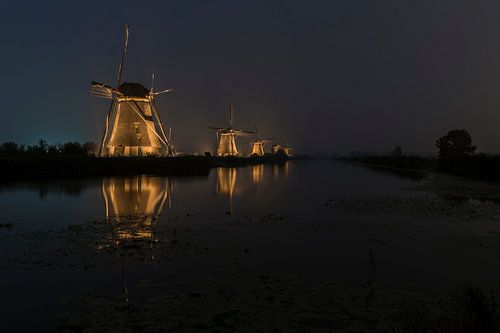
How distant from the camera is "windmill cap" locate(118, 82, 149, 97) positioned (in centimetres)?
5305

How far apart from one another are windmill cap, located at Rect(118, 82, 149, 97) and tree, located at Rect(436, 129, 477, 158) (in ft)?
187

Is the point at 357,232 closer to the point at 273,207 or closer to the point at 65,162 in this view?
the point at 273,207

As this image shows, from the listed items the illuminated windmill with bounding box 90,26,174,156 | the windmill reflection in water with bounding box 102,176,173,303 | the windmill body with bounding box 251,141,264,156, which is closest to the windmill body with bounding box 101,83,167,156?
the illuminated windmill with bounding box 90,26,174,156

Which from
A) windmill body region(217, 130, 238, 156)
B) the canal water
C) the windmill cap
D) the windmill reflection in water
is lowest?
the canal water

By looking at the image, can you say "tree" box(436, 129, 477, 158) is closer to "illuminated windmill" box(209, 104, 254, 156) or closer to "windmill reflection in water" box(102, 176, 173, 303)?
"illuminated windmill" box(209, 104, 254, 156)

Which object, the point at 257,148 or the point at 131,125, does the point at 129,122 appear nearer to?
the point at 131,125

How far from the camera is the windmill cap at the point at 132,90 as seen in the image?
53047 mm

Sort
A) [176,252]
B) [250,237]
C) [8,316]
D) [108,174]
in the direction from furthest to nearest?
[108,174], [250,237], [176,252], [8,316]

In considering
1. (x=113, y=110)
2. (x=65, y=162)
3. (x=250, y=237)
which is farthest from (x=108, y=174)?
(x=250, y=237)

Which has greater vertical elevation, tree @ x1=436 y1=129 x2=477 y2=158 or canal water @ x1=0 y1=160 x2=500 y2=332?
tree @ x1=436 y1=129 x2=477 y2=158

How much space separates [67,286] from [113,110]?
160 feet

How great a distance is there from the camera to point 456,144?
8106cm

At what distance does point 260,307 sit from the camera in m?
6.68

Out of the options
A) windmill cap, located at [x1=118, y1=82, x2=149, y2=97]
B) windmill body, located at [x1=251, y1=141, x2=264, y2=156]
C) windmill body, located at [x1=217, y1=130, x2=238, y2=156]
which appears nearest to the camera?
windmill cap, located at [x1=118, y1=82, x2=149, y2=97]
